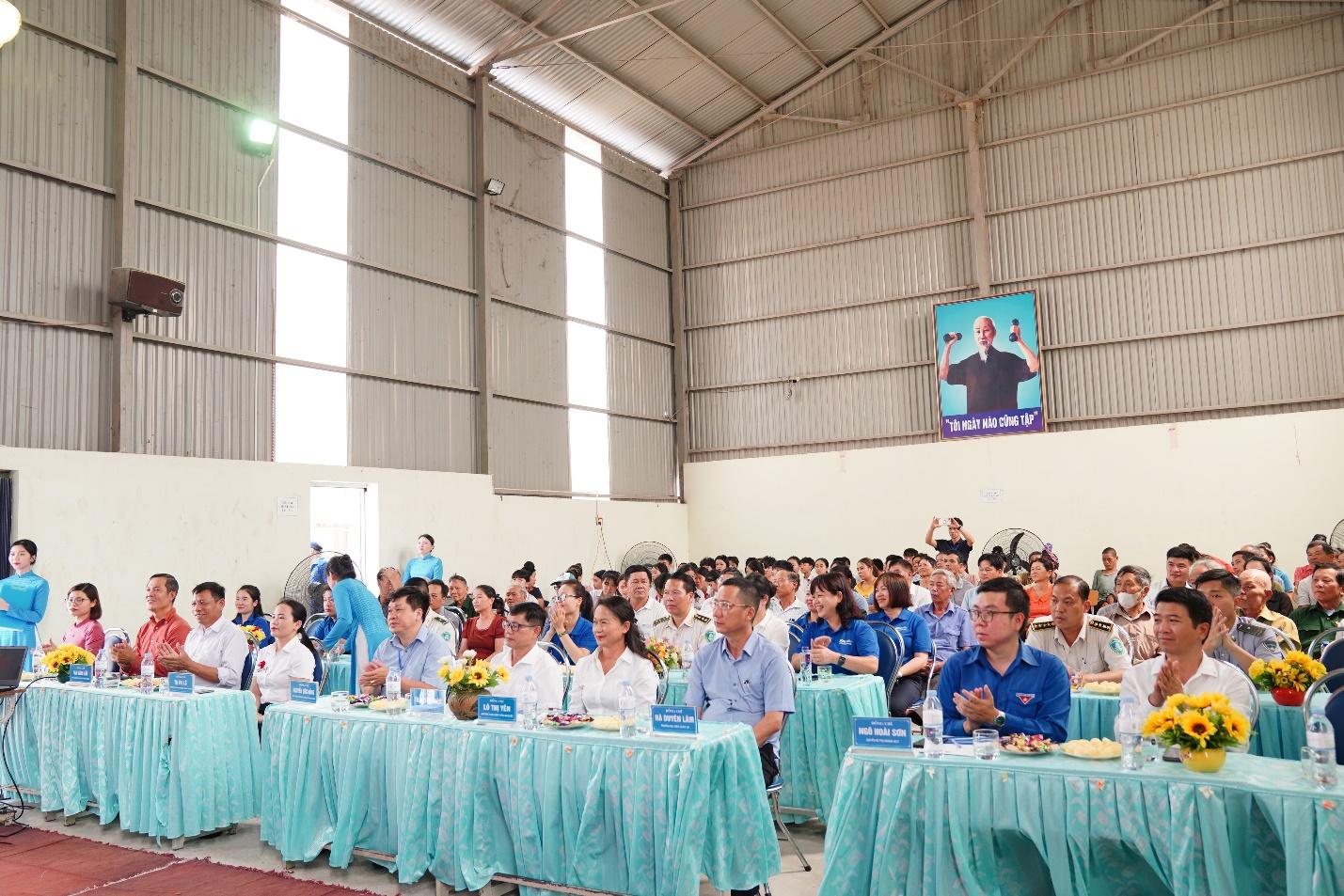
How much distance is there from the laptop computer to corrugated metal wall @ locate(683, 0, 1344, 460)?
12387mm

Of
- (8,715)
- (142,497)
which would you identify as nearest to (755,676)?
(8,715)

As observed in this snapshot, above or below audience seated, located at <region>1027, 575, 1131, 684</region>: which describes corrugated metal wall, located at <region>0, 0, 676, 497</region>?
above

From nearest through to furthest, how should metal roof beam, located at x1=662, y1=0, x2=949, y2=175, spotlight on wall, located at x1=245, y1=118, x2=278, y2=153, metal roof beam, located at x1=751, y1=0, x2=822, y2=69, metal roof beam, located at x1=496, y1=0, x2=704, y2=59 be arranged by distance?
1. spotlight on wall, located at x1=245, y1=118, x2=278, y2=153
2. metal roof beam, located at x1=496, y1=0, x2=704, y2=59
3. metal roof beam, located at x1=751, y1=0, x2=822, y2=69
4. metal roof beam, located at x1=662, y1=0, x2=949, y2=175

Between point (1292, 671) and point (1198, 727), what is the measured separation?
160cm

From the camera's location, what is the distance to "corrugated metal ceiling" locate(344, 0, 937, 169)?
44.2 feet

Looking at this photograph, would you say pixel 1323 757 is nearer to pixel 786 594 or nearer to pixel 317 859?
pixel 317 859

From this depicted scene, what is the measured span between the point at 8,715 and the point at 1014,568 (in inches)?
404

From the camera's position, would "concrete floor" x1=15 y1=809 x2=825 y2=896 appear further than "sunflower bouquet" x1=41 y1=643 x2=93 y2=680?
No

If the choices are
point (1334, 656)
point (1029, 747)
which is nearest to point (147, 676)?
point (1029, 747)

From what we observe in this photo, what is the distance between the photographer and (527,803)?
392 cm

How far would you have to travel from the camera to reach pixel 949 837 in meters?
3.13

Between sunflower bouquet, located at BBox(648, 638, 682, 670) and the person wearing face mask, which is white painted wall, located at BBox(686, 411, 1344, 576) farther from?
sunflower bouquet, located at BBox(648, 638, 682, 670)

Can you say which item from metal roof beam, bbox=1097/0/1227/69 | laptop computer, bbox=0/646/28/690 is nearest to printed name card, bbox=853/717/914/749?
laptop computer, bbox=0/646/28/690

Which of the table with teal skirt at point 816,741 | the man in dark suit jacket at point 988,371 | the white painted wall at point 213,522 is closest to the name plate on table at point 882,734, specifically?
the table with teal skirt at point 816,741
